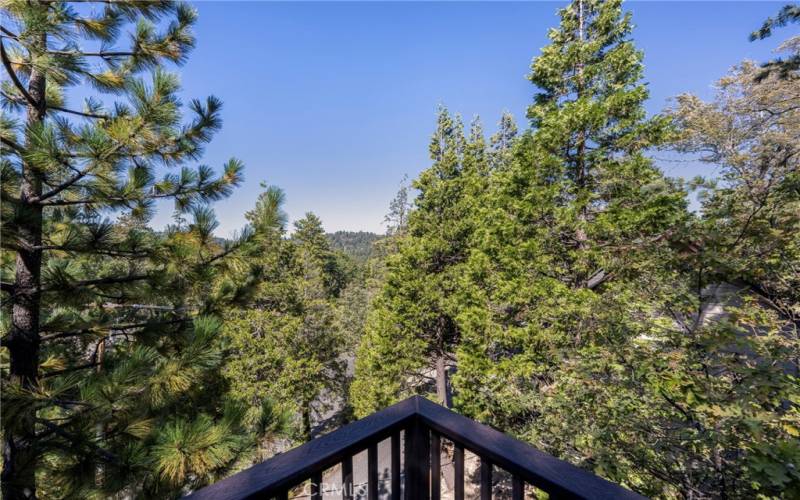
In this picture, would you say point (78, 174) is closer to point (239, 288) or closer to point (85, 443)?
point (239, 288)

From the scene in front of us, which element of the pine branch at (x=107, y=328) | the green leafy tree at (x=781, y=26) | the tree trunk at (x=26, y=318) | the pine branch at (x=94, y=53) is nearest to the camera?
the tree trunk at (x=26, y=318)

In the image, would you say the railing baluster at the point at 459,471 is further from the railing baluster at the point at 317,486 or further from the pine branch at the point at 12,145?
the pine branch at the point at 12,145

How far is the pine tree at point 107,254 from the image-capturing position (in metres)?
2.20

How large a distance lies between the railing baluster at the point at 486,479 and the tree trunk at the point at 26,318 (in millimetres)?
2979

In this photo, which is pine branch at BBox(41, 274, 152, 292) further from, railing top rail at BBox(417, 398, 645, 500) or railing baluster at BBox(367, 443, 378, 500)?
railing top rail at BBox(417, 398, 645, 500)

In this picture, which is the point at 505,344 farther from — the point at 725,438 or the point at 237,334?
the point at 237,334

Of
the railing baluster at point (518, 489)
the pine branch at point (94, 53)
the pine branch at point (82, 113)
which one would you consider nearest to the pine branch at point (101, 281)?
the pine branch at point (82, 113)

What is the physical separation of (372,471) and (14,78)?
13.0ft

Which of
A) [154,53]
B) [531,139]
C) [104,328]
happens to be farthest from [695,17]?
[104,328]

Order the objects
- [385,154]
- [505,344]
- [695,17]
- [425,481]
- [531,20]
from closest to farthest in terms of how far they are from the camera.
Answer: [425,481] < [695,17] < [505,344] < [531,20] < [385,154]

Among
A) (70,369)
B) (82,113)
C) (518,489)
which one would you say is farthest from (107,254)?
(518,489)

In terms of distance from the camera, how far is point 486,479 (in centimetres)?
108

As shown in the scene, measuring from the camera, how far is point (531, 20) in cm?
728

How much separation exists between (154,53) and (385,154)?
1059cm
